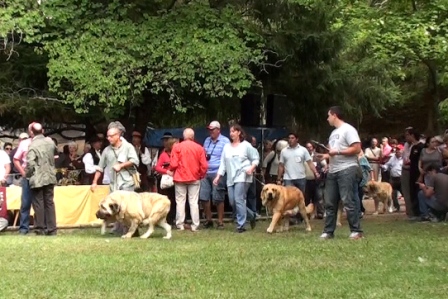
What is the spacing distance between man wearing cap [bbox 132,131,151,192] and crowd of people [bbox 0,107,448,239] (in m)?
0.02

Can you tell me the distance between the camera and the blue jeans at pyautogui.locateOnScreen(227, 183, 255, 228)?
1413cm

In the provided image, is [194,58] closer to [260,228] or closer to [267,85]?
[267,85]

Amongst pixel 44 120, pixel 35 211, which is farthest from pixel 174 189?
pixel 44 120

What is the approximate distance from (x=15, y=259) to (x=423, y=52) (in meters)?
13.0

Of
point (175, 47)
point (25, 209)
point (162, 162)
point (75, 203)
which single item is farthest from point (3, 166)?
point (175, 47)

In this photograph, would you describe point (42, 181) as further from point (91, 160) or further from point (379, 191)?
point (379, 191)

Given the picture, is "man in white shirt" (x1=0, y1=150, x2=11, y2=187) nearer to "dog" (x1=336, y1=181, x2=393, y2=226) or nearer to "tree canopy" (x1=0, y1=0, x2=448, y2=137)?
"tree canopy" (x1=0, y1=0, x2=448, y2=137)

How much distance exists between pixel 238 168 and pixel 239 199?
55 cm

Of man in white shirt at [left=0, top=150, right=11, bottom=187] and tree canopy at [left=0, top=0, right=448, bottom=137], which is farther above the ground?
tree canopy at [left=0, top=0, right=448, bottom=137]

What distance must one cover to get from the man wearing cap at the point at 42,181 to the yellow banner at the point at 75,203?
1582 mm

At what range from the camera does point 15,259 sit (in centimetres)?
982

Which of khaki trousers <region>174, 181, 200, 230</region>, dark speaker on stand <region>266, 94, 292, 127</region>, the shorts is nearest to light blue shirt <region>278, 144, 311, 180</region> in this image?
the shorts

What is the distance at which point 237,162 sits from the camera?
564 inches

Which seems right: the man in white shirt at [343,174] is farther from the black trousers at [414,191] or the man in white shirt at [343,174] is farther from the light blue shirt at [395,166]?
the light blue shirt at [395,166]
